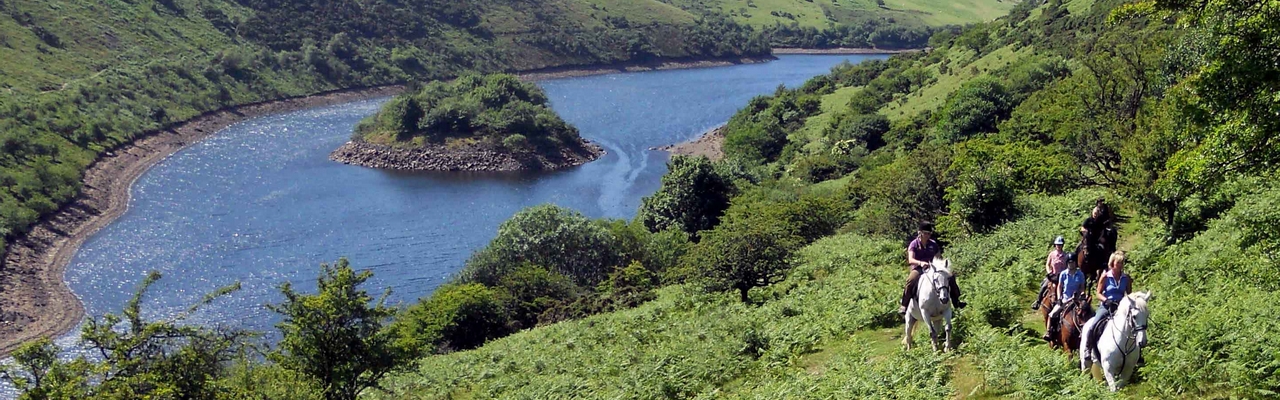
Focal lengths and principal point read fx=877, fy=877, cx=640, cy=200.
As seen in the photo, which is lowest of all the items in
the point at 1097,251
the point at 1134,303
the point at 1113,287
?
the point at 1097,251

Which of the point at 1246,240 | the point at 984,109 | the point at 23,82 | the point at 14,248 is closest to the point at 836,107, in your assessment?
the point at 984,109

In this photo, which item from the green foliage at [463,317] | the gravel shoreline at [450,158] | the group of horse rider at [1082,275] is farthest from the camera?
the gravel shoreline at [450,158]

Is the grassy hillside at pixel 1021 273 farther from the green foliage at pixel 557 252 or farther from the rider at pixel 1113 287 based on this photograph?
the green foliage at pixel 557 252

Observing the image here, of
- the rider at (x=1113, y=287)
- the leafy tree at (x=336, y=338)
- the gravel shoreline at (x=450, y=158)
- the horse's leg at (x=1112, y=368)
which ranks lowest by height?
the gravel shoreline at (x=450, y=158)

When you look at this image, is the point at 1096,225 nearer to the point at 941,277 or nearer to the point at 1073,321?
the point at 1073,321

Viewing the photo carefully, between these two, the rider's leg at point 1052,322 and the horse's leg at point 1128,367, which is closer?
the horse's leg at point 1128,367

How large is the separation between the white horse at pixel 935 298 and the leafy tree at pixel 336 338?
1664cm

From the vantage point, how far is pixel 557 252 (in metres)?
58.6

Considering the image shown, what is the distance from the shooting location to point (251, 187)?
94.9m

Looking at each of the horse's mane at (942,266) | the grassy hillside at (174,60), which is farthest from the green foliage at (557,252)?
the grassy hillside at (174,60)

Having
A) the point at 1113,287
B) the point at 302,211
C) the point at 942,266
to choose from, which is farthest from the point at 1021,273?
the point at 302,211

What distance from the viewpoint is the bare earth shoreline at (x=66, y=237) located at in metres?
59.7

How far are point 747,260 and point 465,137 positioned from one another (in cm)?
9023

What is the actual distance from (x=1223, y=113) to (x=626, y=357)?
55.2 feet
